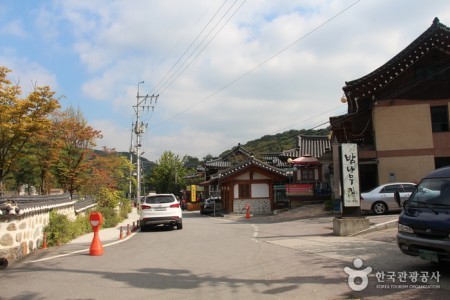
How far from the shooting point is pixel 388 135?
2261 cm

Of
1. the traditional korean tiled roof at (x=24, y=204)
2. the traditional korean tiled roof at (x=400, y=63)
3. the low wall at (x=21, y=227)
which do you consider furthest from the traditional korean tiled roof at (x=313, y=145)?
the low wall at (x=21, y=227)

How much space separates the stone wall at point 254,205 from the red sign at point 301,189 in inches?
167

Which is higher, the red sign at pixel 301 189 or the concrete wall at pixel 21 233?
the red sign at pixel 301 189

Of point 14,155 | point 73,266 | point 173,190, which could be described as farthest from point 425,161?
point 173,190

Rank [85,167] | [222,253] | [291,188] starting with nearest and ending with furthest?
[222,253] → [85,167] → [291,188]

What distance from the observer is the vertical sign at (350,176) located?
1417 cm

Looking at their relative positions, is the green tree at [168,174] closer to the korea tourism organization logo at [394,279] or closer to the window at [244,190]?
the window at [244,190]

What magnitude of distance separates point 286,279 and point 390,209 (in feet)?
44.9

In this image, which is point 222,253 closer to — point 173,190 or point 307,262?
point 307,262

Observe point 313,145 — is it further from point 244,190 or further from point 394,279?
point 394,279

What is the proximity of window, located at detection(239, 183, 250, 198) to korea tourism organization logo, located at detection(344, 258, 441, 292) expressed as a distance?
89.4ft

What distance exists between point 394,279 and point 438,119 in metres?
18.4

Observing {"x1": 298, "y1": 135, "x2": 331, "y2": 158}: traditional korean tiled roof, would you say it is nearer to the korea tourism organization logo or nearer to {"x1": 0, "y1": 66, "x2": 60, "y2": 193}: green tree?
{"x1": 0, "y1": 66, "x2": 60, "y2": 193}: green tree

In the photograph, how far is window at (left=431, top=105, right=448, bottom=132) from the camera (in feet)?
73.0
